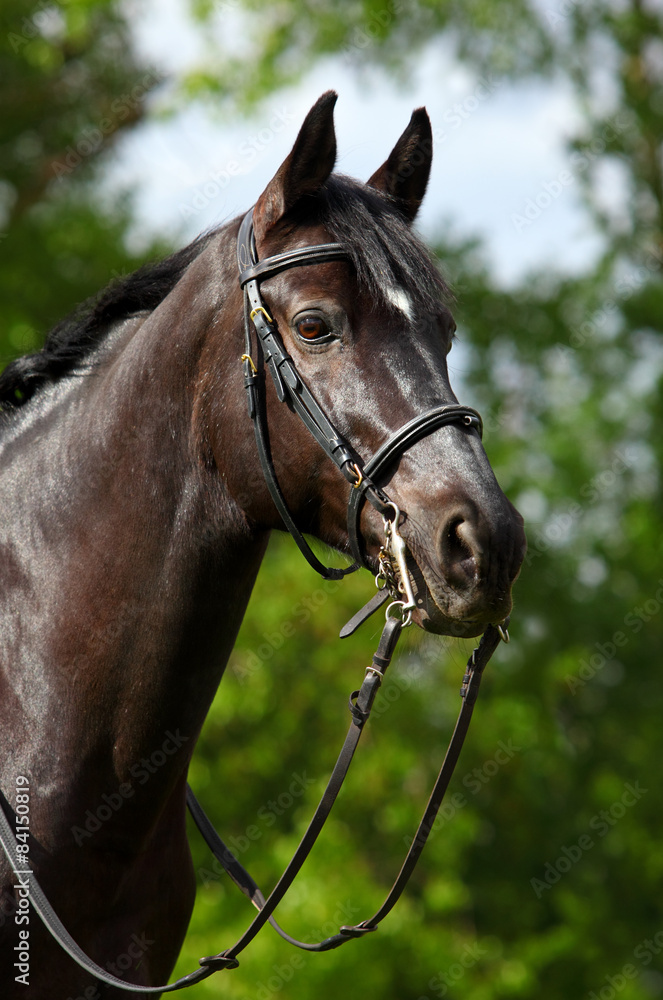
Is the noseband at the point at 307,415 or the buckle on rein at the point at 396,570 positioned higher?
the noseband at the point at 307,415

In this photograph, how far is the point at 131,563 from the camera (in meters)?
2.75

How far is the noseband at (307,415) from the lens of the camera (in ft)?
8.09

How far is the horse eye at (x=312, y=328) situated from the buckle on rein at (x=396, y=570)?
0.54m

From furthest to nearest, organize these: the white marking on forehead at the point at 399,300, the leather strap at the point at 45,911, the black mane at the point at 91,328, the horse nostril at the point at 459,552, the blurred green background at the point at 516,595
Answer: the blurred green background at the point at 516,595
the black mane at the point at 91,328
the white marking on forehead at the point at 399,300
the leather strap at the point at 45,911
the horse nostril at the point at 459,552

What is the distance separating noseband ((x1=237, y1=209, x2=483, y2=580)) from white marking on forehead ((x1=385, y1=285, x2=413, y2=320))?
18 centimetres

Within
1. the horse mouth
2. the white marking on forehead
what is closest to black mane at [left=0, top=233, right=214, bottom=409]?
the white marking on forehead

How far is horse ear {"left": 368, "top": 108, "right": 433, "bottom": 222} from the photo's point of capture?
321cm

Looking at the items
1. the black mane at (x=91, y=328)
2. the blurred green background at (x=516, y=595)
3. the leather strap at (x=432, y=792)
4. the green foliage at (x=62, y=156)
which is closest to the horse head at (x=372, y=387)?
the leather strap at (x=432, y=792)

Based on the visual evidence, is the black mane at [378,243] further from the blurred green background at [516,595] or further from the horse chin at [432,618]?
the blurred green background at [516,595]

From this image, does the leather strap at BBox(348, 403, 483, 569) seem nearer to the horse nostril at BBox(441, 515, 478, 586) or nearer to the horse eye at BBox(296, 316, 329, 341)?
the horse nostril at BBox(441, 515, 478, 586)

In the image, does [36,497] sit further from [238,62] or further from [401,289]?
[238,62]

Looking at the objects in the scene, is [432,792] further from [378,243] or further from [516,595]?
[516,595]

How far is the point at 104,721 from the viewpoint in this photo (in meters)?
2.70

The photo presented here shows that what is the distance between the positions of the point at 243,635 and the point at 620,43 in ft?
39.2
